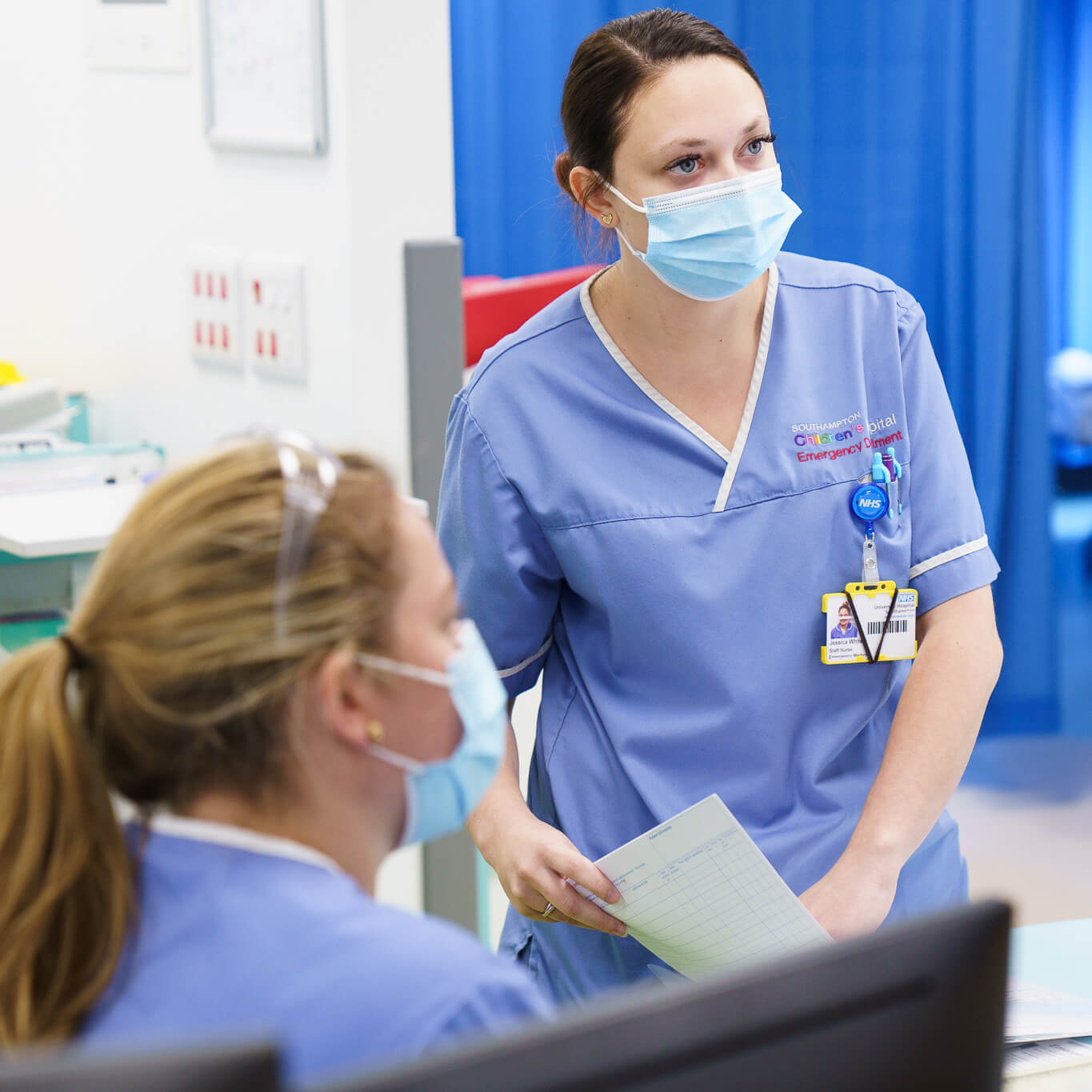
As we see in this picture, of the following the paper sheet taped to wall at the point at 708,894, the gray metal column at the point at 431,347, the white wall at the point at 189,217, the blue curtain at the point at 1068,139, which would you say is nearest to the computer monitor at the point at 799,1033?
the paper sheet taped to wall at the point at 708,894

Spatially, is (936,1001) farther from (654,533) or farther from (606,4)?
(606,4)

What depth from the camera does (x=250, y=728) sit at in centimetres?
78

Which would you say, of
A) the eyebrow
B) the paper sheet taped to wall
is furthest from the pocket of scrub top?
the eyebrow

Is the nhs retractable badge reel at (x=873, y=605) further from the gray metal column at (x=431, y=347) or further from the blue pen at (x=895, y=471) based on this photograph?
the gray metal column at (x=431, y=347)

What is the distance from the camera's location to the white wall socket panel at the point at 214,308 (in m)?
2.29

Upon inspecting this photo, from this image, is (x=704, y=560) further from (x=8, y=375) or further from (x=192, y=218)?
(x=8, y=375)

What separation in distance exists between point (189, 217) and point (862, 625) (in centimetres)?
155

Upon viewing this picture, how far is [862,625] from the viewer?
4.19ft

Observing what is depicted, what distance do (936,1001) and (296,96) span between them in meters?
1.79

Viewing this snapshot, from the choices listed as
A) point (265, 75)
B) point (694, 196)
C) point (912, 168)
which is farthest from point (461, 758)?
point (912, 168)

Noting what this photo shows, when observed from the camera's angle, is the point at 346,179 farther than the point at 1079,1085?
Yes

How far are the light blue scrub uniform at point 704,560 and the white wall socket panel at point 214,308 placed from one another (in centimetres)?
102

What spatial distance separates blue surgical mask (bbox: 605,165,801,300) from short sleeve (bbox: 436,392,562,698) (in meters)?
0.23

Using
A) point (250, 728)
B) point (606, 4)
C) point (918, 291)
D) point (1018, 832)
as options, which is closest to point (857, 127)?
point (918, 291)
